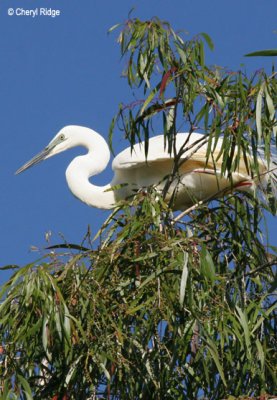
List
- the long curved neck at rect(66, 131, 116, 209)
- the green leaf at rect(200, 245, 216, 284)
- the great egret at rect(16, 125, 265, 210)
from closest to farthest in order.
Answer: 1. the green leaf at rect(200, 245, 216, 284)
2. the great egret at rect(16, 125, 265, 210)
3. the long curved neck at rect(66, 131, 116, 209)

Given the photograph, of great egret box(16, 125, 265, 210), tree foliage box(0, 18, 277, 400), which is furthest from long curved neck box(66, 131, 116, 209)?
tree foliage box(0, 18, 277, 400)

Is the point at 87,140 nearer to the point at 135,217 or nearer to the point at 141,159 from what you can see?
the point at 141,159

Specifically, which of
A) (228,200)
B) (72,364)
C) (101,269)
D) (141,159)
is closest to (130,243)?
(101,269)

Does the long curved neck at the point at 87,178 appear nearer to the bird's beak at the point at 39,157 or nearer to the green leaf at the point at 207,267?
the bird's beak at the point at 39,157

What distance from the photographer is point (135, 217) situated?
4.97 metres

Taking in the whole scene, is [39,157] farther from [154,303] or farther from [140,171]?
[154,303]

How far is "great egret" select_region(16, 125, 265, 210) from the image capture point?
21.5 feet

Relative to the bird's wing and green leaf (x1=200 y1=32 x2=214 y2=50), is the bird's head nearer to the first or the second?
the bird's wing

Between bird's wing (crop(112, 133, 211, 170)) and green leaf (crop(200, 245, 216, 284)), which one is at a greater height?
bird's wing (crop(112, 133, 211, 170))

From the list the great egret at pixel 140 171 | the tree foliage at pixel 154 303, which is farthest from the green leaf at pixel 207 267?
the great egret at pixel 140 171

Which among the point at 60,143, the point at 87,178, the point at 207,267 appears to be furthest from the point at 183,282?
the point at 60,143

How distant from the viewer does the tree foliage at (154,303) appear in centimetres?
459

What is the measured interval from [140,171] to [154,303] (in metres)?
2.25

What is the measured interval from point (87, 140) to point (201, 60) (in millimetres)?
2270
